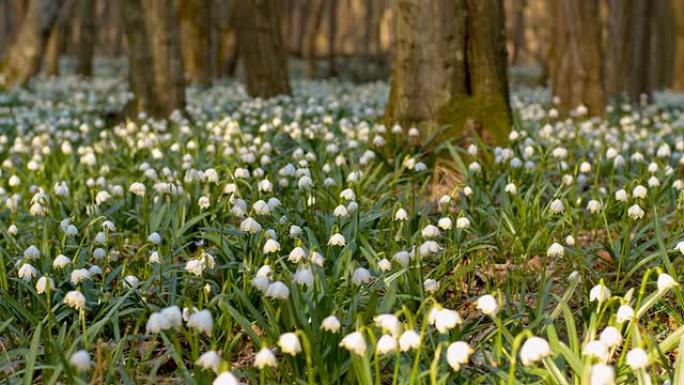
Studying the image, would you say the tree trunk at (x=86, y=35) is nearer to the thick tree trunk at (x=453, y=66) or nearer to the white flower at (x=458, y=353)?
the thick tree trunk at (x=453, y=66)

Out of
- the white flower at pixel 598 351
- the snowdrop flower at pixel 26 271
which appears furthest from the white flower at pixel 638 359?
the snowdrop flower at pixel 26 271

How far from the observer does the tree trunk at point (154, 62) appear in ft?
30.2

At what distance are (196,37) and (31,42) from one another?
375 centimetres

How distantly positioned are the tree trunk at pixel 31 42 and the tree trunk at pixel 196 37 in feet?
11.1

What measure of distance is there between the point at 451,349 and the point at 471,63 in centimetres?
442

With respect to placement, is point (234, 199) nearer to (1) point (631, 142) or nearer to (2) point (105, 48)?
(1) point (631, 142)

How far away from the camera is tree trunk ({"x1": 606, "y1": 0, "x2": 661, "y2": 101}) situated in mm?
13773

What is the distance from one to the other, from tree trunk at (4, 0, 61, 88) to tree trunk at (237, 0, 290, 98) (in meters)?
3.54

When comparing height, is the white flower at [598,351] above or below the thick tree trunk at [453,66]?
below

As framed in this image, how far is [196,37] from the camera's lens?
54.2 feet

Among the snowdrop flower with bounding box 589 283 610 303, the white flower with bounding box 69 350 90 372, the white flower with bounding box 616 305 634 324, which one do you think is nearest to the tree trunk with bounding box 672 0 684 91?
the snowdrop flower with bounding box 589 283 610 303

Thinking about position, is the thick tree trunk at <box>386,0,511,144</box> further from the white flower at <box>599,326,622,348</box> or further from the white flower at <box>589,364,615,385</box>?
the white flower at <box>589,364,615,385</box>

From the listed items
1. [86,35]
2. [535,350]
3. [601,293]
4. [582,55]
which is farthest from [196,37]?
[535,350]

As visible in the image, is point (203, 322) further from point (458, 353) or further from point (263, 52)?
point (263, 52)
